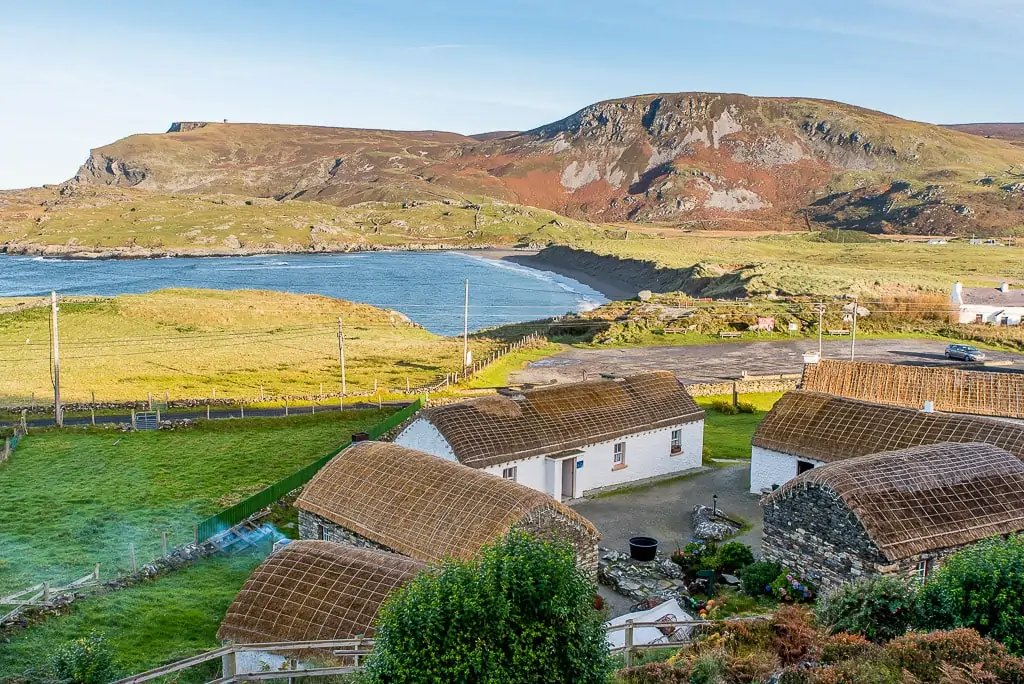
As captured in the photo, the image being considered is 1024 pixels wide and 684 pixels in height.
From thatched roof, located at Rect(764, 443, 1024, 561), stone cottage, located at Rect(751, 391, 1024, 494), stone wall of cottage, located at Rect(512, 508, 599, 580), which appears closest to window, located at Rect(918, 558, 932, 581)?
thatched roof, located at Rect(764, 443, 1024, 561)

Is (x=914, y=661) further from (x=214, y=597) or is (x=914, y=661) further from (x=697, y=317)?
(x=697, y=317)

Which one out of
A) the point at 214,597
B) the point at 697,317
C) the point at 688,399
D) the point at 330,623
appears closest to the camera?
the point at 330,623

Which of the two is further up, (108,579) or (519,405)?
(519,405)

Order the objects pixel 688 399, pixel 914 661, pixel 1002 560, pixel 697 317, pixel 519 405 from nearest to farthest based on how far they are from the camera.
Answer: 1. pixel 914 661
2. pixel 1002 560
3. pixel 519 405
4. pixel 688 399
5. pixel 697 317

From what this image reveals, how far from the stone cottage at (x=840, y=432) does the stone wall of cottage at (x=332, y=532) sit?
1719 cm

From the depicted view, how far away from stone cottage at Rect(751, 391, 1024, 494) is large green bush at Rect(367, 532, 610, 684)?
68.2 ft

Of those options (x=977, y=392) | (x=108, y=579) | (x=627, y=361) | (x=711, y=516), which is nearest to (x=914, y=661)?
(x=711, y=516)

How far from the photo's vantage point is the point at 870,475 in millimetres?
24203

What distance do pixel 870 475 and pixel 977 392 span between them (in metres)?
19.4

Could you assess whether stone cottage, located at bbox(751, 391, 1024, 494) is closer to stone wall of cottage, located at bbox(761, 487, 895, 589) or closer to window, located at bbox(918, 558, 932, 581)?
stone wall of cottage, located at bbox(761, 487, 895, 589)

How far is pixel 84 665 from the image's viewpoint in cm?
1466

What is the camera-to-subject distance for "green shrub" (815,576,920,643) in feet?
56.2

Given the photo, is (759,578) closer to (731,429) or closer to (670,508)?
(670,508)

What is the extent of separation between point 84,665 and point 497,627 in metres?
7.79
